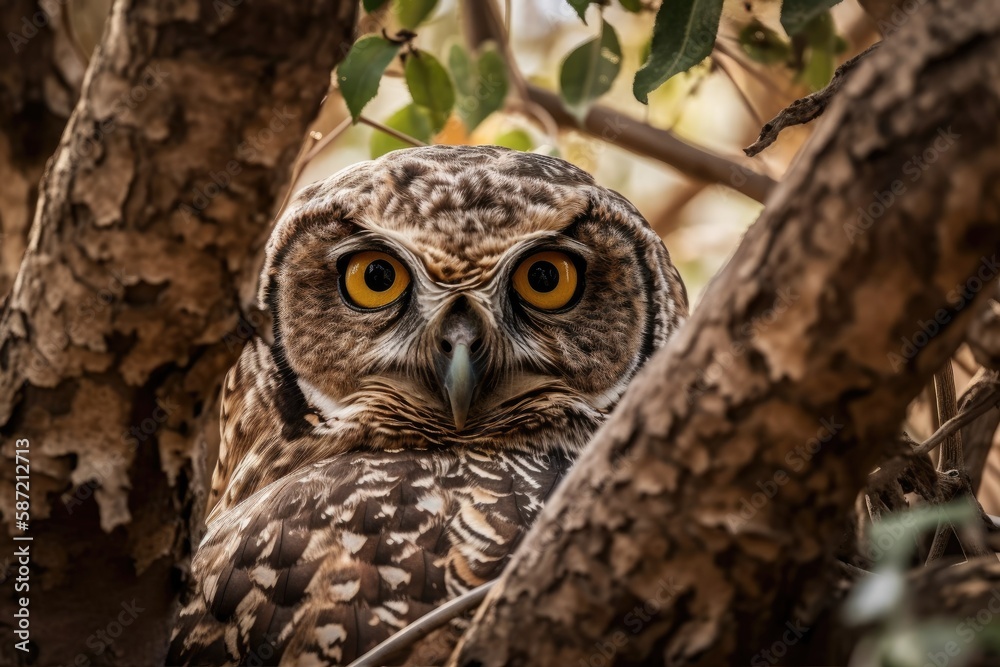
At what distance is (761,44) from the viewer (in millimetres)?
3164

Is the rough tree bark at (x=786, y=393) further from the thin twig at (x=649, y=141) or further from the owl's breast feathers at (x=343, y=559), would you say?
the thin twig at (x=649, y=141)

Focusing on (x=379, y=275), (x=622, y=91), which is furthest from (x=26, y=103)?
(x=622, y=91)

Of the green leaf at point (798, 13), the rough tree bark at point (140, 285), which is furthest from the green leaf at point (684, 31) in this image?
the rough tree bark at point (140, 285)

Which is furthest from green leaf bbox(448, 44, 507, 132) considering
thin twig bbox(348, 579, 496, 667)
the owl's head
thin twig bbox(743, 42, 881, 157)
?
thin twig bbox(348, 579, 496, 667)

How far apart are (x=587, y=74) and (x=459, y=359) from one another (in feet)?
3.52

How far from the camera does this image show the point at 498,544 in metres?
1.92

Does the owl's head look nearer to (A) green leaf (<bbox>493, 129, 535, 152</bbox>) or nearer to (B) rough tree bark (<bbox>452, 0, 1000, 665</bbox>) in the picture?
(A) green leaf (<bbox>493, 129, 535, 152</bbox>)

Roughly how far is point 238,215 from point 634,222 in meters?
1.38

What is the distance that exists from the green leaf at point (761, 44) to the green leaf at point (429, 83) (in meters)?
1.02

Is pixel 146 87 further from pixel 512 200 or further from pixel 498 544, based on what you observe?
pixel 512 200

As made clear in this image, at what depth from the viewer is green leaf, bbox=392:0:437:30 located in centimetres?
277

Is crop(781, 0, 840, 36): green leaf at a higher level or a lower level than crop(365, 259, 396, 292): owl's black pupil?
higher

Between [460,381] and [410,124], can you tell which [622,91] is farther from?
[460,381]

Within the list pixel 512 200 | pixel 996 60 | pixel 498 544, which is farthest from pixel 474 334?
pixel 996 60
